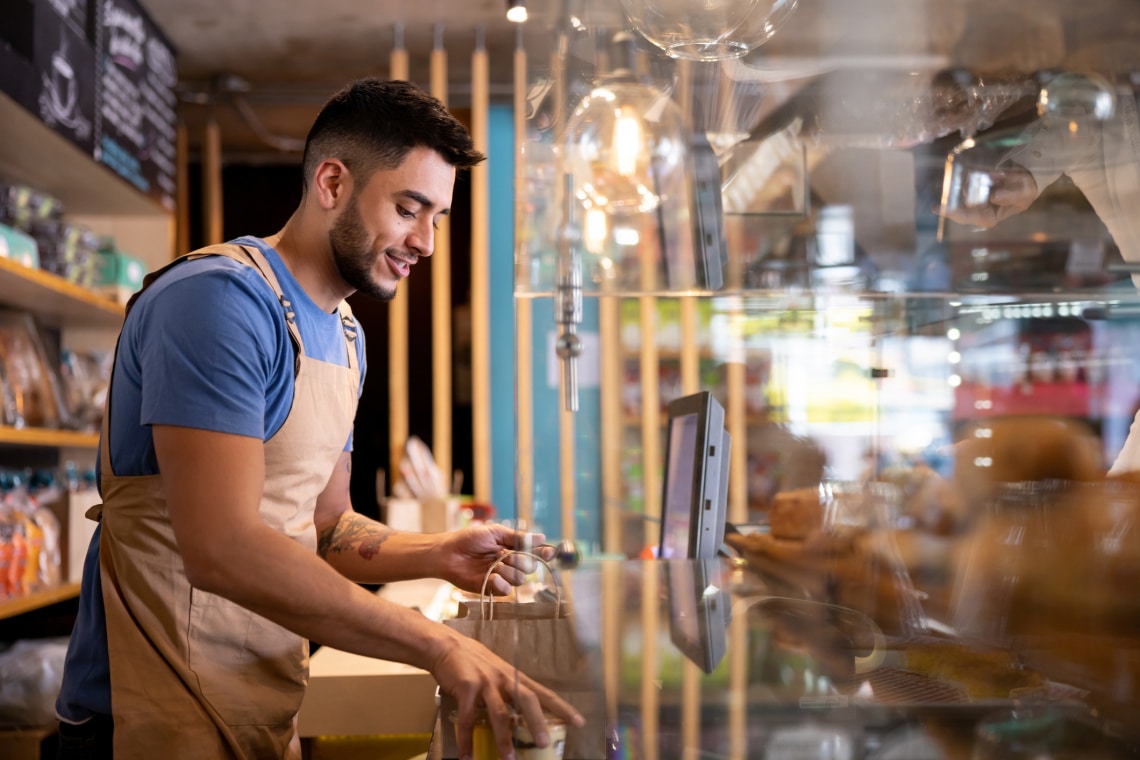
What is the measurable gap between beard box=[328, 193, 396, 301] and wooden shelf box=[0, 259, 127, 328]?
1247 millimetres

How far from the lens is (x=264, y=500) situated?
3.79ft

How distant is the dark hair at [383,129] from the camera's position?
1272 mm

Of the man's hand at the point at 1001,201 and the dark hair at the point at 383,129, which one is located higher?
the dark hair at the point at 383,129

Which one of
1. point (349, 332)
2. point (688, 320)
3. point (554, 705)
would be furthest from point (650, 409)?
point (554, 705)

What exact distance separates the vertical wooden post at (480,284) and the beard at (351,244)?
247 centimetres

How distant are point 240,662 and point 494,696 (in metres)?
0.59

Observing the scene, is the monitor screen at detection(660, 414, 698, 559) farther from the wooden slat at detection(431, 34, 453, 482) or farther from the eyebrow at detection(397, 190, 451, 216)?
the wooden slat at detection(431, 34, 453, 482)

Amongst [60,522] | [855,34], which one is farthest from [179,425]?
[60,522]

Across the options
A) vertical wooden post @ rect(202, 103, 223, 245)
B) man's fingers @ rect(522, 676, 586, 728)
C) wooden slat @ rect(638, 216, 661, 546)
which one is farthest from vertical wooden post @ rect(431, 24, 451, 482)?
man's fingers @ rect(522, 676, 586, 728)

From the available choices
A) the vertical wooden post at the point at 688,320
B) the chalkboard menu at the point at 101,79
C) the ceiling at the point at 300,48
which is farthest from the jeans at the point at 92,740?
the ceiling at the point at 300,48

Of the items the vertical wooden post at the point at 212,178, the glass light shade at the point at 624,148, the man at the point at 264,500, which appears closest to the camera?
the man at the point at 264,500

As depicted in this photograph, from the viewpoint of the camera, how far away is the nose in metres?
1.32

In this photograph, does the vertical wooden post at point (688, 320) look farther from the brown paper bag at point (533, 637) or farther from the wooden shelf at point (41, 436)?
the wooden shelf at point (41, 436)

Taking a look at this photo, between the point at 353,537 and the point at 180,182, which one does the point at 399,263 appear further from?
the point at 180,182
